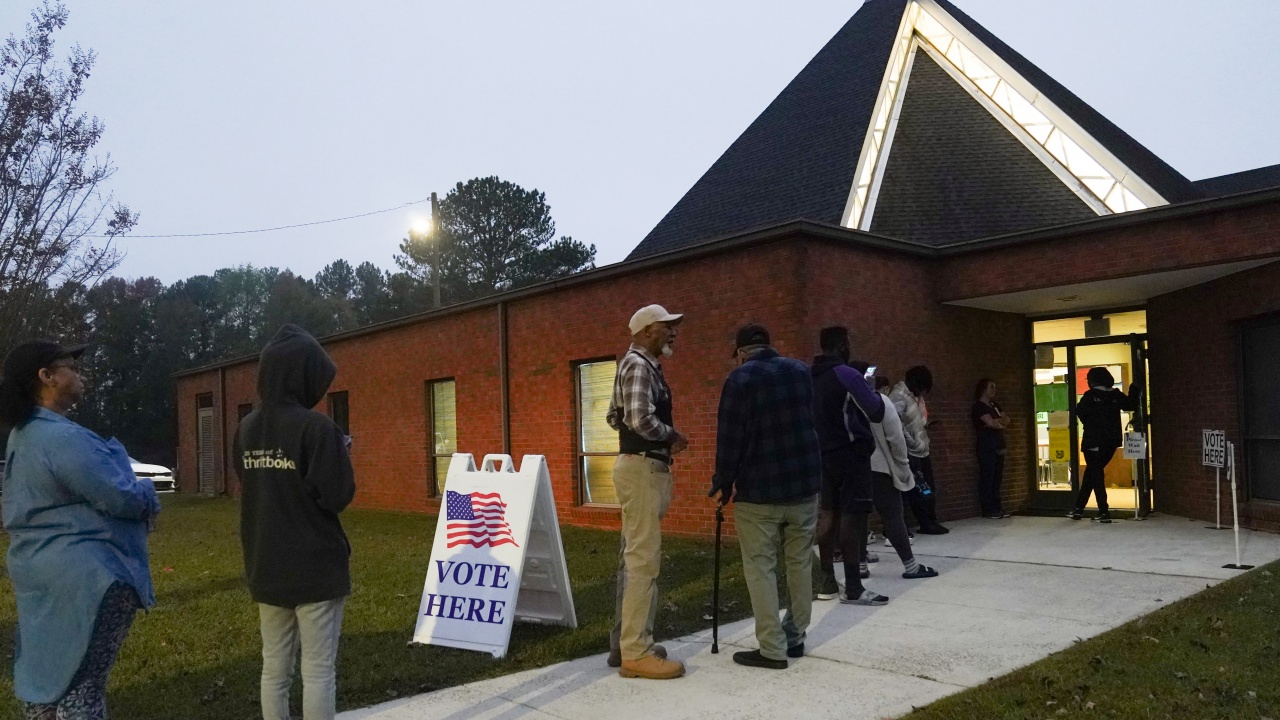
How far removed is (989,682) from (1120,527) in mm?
7038

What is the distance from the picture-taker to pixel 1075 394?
42.6 feet

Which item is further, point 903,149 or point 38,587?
point 903,149

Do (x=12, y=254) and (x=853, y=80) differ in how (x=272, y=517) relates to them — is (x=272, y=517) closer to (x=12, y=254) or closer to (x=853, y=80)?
(x=853, y=80)

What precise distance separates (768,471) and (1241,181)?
56.0 feet

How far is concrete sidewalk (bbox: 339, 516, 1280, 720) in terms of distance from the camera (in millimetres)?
5066

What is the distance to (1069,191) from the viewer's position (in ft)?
50.3

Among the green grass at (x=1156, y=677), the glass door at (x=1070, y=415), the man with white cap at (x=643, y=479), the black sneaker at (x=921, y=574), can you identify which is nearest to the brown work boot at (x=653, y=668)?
the man with white cap at (x=643, y=479)

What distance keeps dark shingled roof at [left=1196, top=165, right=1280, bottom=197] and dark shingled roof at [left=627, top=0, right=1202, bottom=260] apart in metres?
0.34

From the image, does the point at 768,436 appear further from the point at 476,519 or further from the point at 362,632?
the point at 362,632

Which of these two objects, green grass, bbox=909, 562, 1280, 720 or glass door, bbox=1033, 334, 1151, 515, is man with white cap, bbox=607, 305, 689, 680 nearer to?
green grass, bbox=909, 562, 1280, 720

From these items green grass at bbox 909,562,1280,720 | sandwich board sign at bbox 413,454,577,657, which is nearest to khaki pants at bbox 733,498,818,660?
green grass at bbox 909,562,1280,720

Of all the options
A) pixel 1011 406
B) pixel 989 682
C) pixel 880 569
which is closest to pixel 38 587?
pixel 989 682

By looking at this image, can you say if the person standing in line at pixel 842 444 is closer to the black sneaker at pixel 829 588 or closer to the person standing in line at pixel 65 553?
the black sneaker at pixel 829 588

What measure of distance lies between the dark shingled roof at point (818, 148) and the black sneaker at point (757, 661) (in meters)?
9.11
